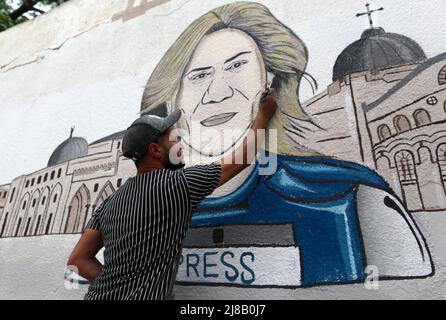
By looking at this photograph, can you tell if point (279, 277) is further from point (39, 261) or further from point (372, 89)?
point (39, 261)

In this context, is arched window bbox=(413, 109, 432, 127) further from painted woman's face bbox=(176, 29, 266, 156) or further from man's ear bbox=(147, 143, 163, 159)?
man's ear bbox=(147, 143, 163, 159)

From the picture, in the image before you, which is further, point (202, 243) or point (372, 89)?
point (202, 243)

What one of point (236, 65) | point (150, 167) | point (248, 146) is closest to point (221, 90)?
point (236, 65)

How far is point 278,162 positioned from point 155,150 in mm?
681

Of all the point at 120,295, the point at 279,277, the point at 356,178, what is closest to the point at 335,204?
the point at 356,178

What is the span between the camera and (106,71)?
9.59ft

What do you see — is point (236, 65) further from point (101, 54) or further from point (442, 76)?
point (101, 54)

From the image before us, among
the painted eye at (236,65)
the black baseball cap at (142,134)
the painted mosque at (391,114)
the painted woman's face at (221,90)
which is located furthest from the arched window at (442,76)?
the black baseball cap at (142,134)

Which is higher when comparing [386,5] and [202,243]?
[386,5]

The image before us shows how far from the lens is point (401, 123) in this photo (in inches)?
64.7

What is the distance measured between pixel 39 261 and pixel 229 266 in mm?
1589

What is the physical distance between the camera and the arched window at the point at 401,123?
1.63 metres

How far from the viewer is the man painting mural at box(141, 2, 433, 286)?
5.01ft

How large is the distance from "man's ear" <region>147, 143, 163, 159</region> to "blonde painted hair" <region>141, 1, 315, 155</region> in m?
0.67
